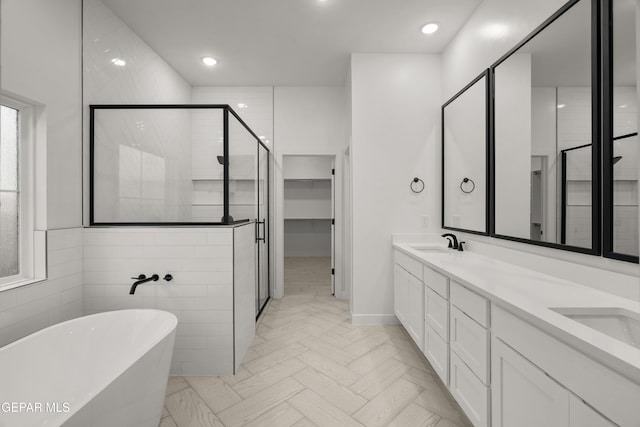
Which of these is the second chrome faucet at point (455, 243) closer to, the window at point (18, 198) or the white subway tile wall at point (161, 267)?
the white subway tile wall at point (161, 267)

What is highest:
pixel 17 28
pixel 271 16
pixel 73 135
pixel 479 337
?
pixel 271 16

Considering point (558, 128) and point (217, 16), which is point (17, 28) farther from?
point (558, 128)

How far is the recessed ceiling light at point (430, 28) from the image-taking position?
262 cm

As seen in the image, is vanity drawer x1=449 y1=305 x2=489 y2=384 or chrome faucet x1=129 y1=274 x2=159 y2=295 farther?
chrome faucet x1=129 y1=274 x2=159 y2=295

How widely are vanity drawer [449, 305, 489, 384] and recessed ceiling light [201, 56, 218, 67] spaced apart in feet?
11.4

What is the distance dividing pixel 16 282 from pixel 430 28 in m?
3.70

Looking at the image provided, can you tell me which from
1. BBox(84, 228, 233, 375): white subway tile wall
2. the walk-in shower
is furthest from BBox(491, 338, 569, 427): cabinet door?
the walk-in shower

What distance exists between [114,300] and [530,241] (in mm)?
2911

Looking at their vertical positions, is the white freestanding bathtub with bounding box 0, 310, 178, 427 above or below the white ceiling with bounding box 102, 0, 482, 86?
below

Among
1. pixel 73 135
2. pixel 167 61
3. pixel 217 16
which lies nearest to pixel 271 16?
pixel 217 16

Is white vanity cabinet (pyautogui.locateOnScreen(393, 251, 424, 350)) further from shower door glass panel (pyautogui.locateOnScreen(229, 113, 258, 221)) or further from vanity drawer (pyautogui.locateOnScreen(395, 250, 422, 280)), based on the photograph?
shower door glass panel (pyautogui.locateOnScreen(229, 113, 258, 221))

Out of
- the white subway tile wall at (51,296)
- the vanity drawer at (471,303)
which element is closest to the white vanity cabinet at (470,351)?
the vanity drawer at (471,303)

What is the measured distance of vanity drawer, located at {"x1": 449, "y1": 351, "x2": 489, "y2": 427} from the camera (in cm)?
133

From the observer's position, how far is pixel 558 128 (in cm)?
157
